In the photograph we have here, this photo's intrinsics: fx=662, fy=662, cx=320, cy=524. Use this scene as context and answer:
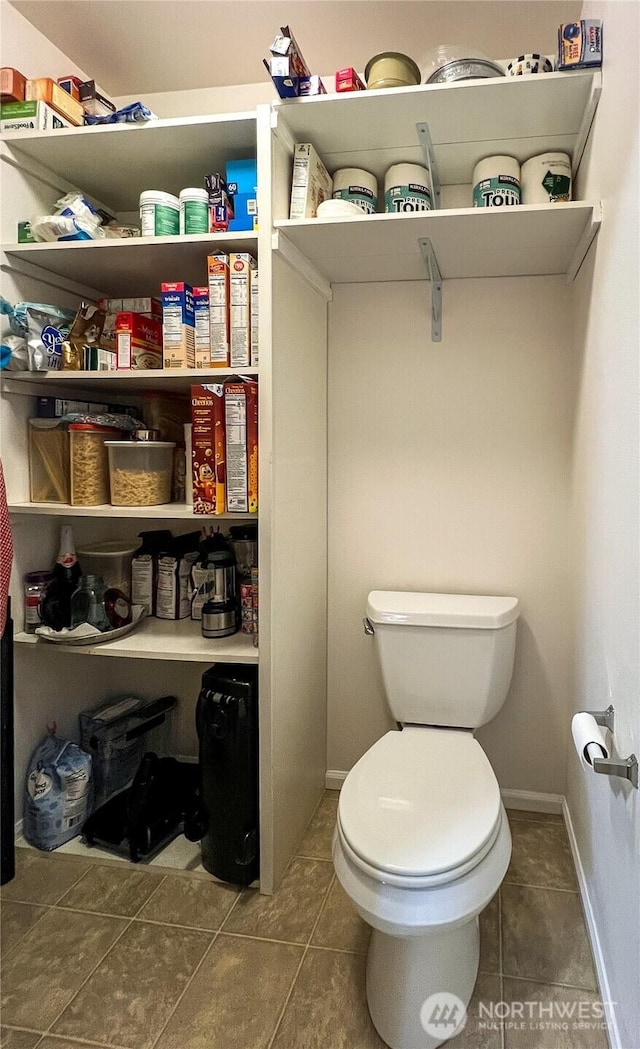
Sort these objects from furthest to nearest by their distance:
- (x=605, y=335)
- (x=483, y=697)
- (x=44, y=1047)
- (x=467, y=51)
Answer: (x=483, y=697) → (x=467, y=51) → (x=605, y=335) → (x=44, y=1047)

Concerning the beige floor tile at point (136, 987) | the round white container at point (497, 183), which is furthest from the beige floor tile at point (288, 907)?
the round white container at point (497, 183)

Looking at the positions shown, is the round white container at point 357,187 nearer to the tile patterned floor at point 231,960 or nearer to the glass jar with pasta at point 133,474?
the glass jar with pasta at point 133,474

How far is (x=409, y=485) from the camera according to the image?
2094 mm

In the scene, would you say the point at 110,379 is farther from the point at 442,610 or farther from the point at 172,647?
the point at 442,610

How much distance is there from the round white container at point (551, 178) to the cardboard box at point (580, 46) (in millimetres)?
301

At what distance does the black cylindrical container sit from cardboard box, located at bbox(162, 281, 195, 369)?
33.2 inches

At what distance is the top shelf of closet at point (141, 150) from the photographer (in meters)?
1.63

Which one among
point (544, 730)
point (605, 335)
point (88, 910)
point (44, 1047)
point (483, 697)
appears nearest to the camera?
point (44, 1047)

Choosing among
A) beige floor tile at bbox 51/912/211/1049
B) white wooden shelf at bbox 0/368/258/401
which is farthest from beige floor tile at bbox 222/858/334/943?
white wooden shelf at bbox 0/368/258/401

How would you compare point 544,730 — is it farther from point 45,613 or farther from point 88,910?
point 45,613

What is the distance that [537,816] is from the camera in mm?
2066

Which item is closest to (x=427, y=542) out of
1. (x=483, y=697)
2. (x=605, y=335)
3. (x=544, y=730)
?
(x=483, y=697)

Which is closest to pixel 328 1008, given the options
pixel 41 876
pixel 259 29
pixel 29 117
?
pixel 41 876

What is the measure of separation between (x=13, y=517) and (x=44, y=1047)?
1230 mm
